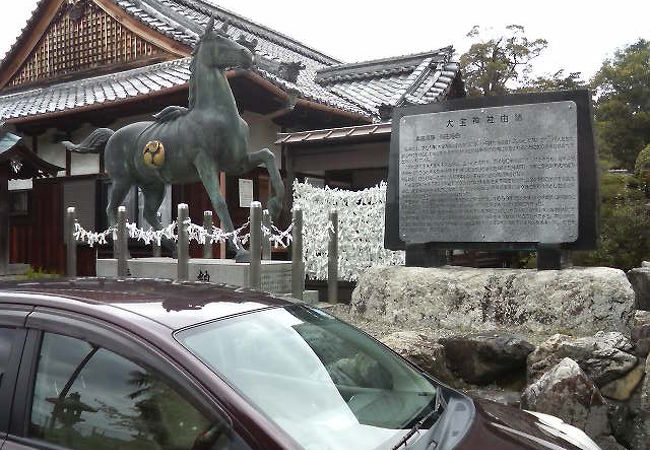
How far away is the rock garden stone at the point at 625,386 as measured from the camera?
4.22 m

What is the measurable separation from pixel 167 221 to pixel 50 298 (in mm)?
9170

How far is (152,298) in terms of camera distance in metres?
2.34

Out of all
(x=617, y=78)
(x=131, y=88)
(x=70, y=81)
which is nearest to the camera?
(x=131, y=88)

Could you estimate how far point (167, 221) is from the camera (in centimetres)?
1118

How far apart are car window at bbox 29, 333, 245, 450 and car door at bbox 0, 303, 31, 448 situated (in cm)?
10

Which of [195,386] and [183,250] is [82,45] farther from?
[195,386]

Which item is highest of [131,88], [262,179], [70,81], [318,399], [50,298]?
[70,81]

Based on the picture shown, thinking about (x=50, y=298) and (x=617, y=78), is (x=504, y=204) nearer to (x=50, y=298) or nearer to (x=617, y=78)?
(x=50, y=298)

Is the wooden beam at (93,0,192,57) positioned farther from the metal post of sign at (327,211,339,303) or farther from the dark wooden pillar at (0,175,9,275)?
the metal post of sign at (327,211,339,303)

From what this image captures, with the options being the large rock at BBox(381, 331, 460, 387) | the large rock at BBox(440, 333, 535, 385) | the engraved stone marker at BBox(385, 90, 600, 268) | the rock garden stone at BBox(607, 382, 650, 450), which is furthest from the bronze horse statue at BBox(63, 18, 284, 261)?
the rock garden stone at BBox(607, 382, 650, 450)

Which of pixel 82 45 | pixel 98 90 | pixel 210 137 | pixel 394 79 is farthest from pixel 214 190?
pixel 394 79

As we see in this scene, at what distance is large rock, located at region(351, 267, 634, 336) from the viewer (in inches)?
203

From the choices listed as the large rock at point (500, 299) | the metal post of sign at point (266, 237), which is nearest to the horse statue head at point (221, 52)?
the metal post of sign at point (266, 237)

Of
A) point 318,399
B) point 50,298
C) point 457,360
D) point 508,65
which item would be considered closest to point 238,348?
point 318,399
